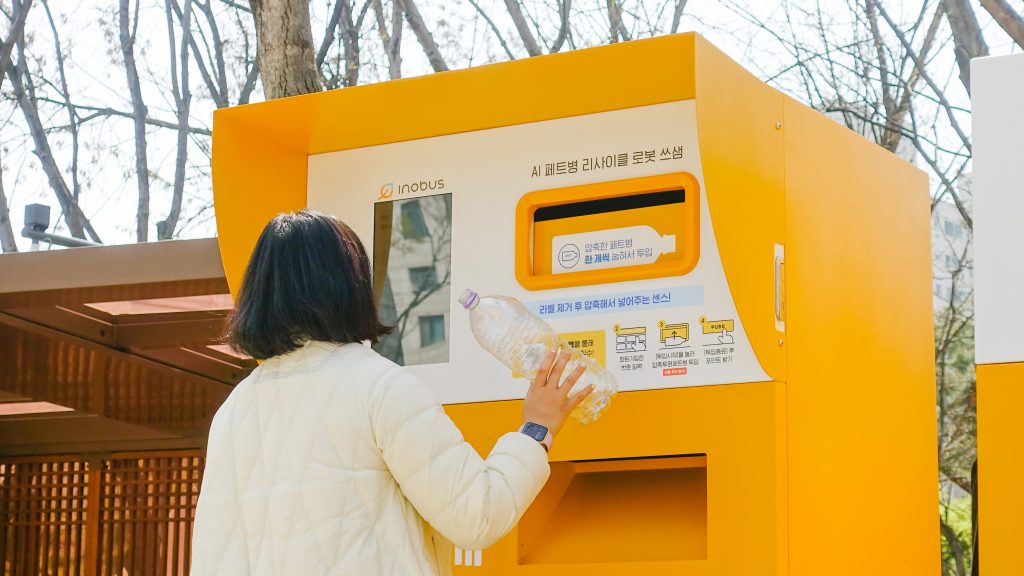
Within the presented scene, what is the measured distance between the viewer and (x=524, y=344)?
3.31m

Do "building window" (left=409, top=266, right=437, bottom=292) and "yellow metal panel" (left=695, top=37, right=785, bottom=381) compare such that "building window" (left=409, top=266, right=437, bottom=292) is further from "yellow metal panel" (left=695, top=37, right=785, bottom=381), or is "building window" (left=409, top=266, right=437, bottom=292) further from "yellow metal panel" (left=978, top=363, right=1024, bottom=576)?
"yellow metal panel" (left=978, top=363, right=1024, bottom=576)

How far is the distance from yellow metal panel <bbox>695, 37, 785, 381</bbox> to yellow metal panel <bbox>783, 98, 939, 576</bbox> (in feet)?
0.30

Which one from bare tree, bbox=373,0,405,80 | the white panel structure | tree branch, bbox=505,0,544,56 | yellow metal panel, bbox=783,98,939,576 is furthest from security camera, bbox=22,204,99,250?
tree branch, bbox=505,0,544,56

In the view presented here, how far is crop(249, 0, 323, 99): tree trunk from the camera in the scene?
6.63 metres

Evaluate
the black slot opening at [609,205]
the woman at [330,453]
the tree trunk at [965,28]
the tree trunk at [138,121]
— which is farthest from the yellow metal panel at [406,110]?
the tree trunk at [138,121]

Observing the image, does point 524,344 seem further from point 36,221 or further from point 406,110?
point 36,221

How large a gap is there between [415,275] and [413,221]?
14 centimetres

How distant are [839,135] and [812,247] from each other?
0.36 metres

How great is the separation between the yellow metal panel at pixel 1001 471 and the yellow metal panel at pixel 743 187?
0.48m

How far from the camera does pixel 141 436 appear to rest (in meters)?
6.55

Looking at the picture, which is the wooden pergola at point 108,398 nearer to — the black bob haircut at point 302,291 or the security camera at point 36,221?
the security camera at point 36,221

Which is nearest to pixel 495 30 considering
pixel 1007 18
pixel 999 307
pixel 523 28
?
pixel 523 28

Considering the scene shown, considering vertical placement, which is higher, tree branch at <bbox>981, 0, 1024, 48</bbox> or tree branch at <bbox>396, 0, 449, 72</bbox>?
tree branch at <bbox>396, 0, 449, 72</bbox>

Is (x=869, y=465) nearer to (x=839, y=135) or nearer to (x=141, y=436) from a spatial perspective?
(x=839, y=135)
